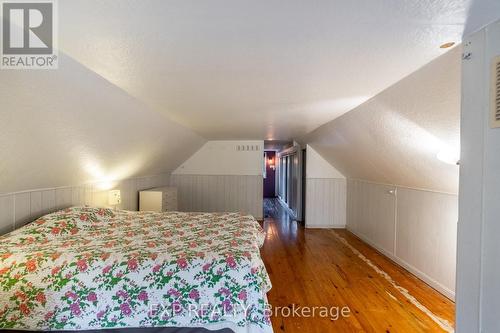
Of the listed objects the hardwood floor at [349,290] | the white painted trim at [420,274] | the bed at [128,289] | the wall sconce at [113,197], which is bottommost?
the hardwood floor at [349,290]

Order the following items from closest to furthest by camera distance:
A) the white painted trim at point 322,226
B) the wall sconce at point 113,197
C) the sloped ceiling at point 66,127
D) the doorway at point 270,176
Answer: the sloped ceiling at point 66,127 < the wall sconce at point 113,197 < the white painted trim at point 322,226 < the doorway at point 270,176

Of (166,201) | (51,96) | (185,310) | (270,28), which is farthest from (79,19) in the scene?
(166,201)

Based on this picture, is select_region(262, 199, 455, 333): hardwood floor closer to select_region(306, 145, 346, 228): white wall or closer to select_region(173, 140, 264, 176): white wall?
select_region(306, 145, 346, 228): white wall

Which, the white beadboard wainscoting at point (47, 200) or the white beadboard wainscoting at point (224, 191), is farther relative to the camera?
the white beadboard wainscoting at point (224, 191)

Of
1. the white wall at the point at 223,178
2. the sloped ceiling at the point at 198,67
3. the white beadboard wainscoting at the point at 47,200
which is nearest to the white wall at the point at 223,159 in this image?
the white wall at the point at 223,178

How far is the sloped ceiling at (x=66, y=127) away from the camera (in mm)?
1449

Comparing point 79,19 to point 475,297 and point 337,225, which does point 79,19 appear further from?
point 337,225

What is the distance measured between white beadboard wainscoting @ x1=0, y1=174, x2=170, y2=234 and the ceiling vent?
325 centimetres

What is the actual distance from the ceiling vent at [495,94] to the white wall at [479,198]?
20mm

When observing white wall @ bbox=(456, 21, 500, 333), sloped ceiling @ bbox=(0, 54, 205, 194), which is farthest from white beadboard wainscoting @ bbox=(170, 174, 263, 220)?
white wall @ bbox=(456, 21, 500, 333)

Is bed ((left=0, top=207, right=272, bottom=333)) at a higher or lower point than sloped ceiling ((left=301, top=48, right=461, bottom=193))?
lower

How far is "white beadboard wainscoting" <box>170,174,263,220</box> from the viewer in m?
5.70

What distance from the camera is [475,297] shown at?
104 centimetres

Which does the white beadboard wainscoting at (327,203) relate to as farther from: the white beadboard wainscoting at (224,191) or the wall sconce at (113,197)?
the wall sconce at (113,197)
